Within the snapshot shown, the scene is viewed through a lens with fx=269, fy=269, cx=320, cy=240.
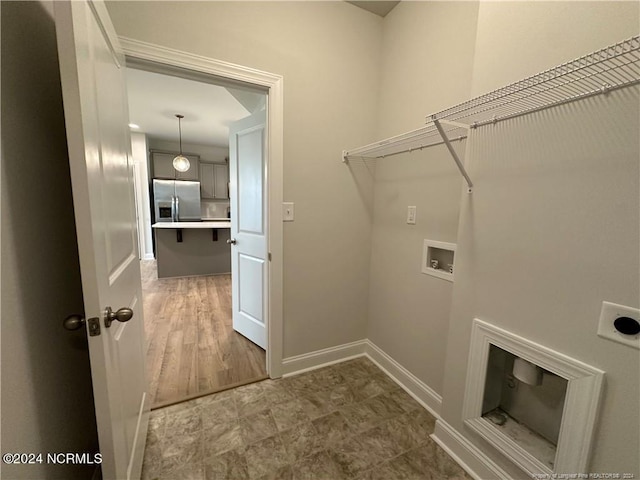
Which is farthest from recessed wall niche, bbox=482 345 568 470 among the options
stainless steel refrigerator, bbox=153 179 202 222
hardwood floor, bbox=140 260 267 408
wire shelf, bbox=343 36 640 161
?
stainless steel refrigerator, bbox=153 179 202 222

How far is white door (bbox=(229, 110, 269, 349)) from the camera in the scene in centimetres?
223

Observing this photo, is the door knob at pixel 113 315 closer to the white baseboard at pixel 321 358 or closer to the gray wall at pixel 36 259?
the gray wall at pixel 36 259

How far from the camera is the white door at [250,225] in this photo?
2229 millimetres

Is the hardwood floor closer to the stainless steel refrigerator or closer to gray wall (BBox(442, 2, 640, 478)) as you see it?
gray wall (BBox(442, 2, 640, 478))

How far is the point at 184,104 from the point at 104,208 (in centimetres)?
362

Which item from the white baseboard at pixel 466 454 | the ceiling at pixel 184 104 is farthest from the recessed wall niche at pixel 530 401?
the ceiling at pixel 184 104

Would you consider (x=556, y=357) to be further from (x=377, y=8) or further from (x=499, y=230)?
(x=377, y=8)

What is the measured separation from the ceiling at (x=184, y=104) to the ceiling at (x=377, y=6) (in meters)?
0.96

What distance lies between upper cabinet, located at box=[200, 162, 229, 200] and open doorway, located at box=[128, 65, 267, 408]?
0.02 meters

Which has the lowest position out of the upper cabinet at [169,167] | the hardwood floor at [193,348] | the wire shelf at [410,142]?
the hardwood floor at [193,348]

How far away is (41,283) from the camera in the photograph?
33.5 inches

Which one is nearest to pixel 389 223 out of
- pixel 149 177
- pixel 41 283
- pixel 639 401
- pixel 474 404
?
pixel 474 404

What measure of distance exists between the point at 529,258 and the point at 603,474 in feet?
2.42

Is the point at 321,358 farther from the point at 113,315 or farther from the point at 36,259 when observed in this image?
the point at 36,259
